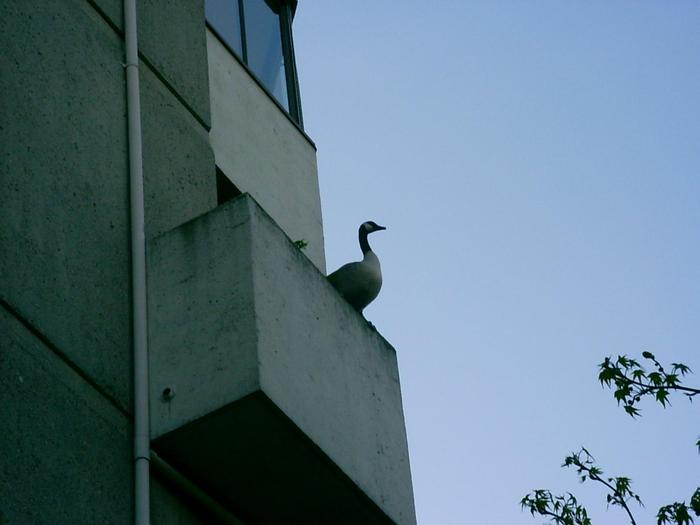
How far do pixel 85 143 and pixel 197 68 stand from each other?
2056mm

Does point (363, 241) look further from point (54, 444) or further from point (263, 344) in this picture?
point (54, 444)

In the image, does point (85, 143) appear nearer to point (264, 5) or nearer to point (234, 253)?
point (234, 253)

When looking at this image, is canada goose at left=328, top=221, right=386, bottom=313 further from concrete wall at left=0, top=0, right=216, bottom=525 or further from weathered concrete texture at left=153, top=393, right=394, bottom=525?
Result: weathered concrete texture at left=153, top=393, right=394, bottom=525

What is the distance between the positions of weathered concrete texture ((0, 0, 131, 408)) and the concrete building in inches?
0.4

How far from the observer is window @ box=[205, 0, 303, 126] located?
39.9 ft

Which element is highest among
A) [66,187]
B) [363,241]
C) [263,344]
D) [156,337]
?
[363,241]

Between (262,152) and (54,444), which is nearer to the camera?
(54,444)

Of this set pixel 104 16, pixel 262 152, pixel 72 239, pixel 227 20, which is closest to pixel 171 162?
pixel 104 16

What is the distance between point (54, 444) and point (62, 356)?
0.48 metres

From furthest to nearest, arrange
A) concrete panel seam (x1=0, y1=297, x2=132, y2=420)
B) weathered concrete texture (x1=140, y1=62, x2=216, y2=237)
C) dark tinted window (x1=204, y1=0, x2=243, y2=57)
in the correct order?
1. dark tinted window (x1=204, y1=0, x2=243, y2=57)
2. weathered concrete texture (x1=140, y1=62, x2=216, y2=237)
3. concrete panel seam (x1=0, y1=297, x2=132, y2=420)

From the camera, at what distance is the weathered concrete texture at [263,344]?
20.5ft

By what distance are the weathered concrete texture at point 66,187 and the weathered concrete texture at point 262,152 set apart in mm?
3131

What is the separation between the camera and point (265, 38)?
1336 cm

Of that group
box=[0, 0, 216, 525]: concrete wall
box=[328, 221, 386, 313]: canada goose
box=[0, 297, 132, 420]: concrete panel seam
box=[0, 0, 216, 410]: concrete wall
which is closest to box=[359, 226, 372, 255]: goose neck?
box=[328, 221, 386, 313]: canada goose
